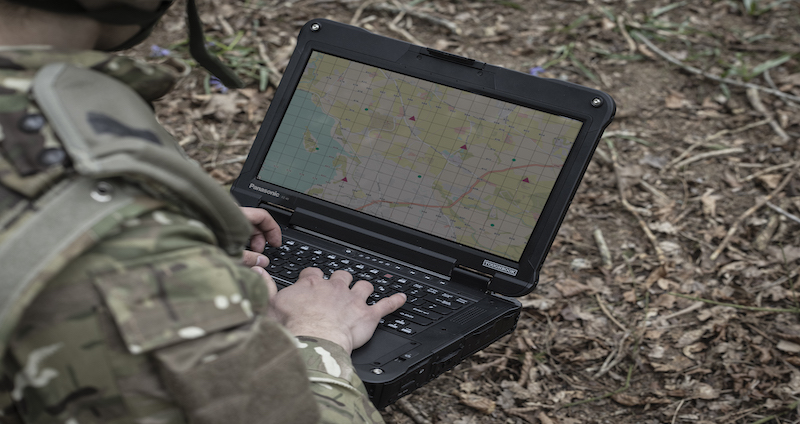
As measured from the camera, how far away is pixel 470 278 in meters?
1.97

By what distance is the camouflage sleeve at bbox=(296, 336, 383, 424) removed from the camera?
4.01ft

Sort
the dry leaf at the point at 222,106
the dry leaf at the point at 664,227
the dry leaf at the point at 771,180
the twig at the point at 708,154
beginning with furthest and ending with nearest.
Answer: the dry leaf at the point at 222,106 → the twig at the point at 708,154 → the dry leaf at the point at 771,180 → the dry leaf at the point at 664,227

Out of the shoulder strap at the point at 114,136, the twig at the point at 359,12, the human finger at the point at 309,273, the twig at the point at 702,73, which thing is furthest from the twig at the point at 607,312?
the twig at the point at 359,12

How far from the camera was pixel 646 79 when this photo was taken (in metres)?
3.87

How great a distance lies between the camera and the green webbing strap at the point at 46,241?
0.77m

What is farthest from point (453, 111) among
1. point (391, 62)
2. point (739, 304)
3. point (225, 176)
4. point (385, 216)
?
point (225, 176)

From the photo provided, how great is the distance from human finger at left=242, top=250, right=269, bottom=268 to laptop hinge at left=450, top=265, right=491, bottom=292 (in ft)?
1.89

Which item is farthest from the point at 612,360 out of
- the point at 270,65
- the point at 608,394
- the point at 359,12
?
the point at 359,12

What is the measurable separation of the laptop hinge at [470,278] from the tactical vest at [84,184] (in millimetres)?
1180

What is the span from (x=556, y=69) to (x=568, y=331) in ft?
6.38

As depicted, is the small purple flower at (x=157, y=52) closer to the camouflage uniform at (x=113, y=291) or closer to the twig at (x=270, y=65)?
the twig at (x=270, y=65)

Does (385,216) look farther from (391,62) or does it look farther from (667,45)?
(667,45)

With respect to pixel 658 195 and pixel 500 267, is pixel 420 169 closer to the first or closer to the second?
pixel 500 267

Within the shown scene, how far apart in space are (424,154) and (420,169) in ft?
0.16
